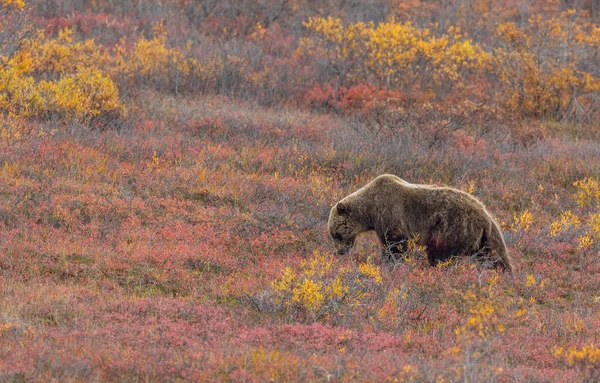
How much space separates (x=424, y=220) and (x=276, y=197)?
428 centimetres

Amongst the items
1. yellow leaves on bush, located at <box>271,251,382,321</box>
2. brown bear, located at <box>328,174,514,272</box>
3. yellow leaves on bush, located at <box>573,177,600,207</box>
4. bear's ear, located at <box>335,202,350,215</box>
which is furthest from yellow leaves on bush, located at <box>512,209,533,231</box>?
yellow leaves on bush, located at <box>271,251,382,321</box>

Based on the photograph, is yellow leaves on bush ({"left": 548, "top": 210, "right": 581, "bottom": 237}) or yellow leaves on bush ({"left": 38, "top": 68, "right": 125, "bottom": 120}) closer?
yellow leaves on bush ({"left": 548, "top": 210, "right": 581, "bottom": 237})

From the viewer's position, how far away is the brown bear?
10.1 m

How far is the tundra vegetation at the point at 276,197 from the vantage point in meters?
7.43

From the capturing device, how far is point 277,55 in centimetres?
2867

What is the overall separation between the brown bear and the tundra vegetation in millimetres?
276

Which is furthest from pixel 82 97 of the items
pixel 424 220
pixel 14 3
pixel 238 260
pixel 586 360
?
pixel 586 360

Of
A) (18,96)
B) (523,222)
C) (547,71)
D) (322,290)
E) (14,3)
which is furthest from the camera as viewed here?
(547,71)

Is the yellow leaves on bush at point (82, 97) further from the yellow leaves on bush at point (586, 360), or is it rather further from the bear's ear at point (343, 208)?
the yellow leaves on bush at point (586, 360)

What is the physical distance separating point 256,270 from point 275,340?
299 cm

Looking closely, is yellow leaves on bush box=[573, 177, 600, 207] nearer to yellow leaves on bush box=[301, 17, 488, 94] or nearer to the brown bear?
the brown bear

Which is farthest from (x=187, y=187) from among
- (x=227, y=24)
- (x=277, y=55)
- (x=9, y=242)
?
(x=227, y=24)

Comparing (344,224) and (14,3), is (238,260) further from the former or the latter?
(14,3)

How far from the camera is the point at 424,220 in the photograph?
34.0 feet
